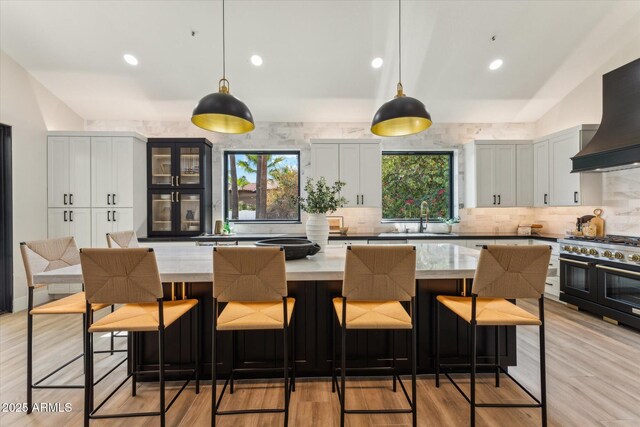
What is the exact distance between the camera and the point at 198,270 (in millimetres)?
1797

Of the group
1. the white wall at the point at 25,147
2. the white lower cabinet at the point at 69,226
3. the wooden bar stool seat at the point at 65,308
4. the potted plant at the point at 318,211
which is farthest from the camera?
the white lower cabinet at the point at 69,226

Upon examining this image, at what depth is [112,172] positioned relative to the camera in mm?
4191

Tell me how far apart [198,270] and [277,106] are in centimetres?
344

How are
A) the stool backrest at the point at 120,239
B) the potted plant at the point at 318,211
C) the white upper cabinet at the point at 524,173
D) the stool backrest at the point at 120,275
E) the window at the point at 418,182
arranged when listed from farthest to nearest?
the window at the point at 418,182 < the white upper cabinet at the point at 524,173 < the stool backrest at the point at 120,239 < the potted plant at the point at 318,211 < the stool backrest at the point at 120,275

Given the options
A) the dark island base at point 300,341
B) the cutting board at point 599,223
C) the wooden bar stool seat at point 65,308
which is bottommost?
the dark island base at point 300,341

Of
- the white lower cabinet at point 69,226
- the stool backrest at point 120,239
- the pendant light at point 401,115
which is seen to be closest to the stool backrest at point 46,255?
the stool backrest at point 120,239

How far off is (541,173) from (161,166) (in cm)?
598

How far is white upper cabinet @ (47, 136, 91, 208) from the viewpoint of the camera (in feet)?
13.5

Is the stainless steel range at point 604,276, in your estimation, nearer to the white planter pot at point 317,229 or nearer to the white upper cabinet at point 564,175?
the white upper cabinet at point 564,175

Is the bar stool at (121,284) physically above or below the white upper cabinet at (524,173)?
below

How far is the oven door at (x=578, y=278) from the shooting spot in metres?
3.41

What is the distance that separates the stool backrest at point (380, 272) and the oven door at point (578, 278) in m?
3.27

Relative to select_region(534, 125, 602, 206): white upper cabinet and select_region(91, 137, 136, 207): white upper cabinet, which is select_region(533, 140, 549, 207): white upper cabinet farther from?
select_region(91, 137, 136, 207): white upper cabinet

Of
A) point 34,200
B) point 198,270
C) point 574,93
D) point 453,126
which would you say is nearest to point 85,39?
point 34,200
